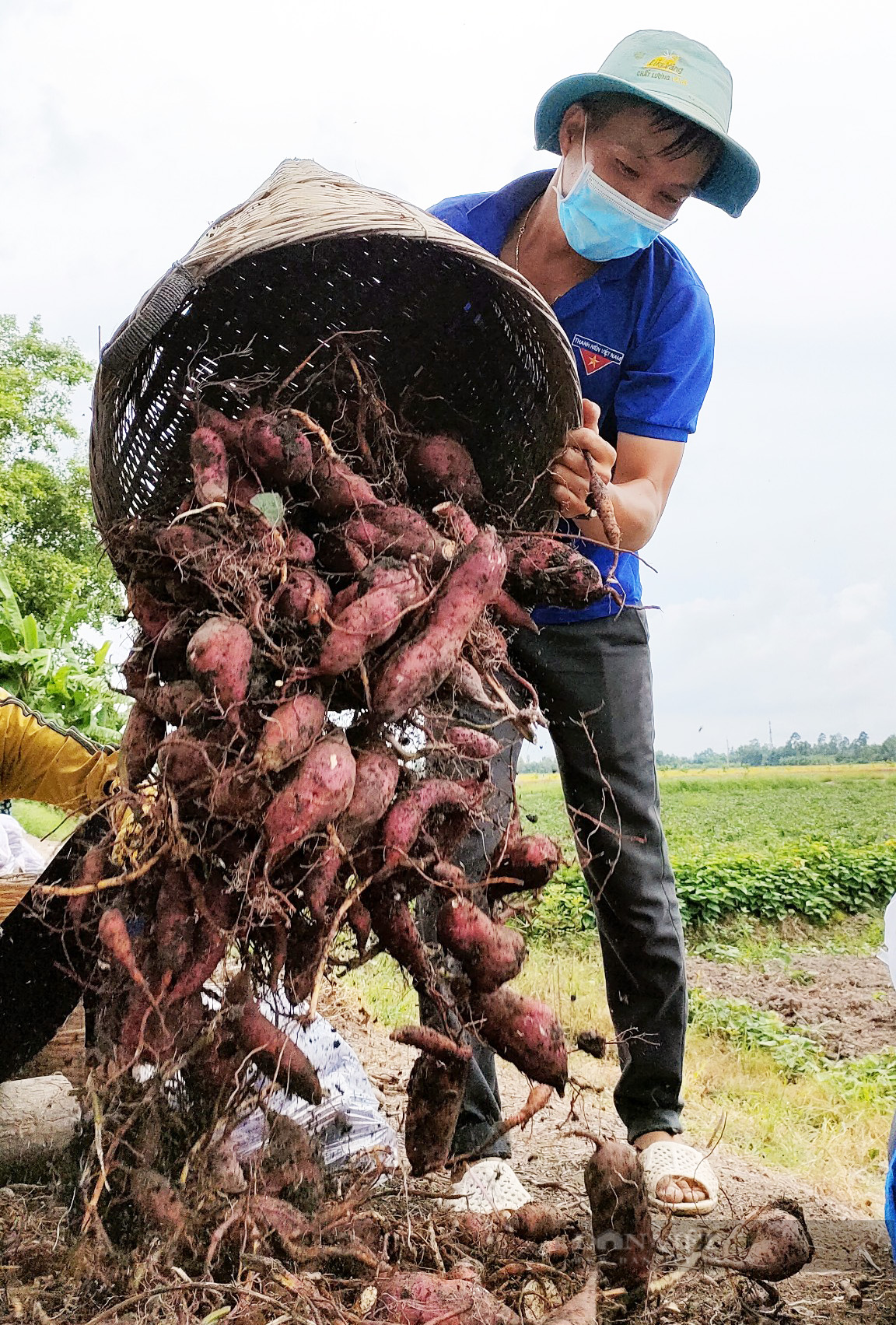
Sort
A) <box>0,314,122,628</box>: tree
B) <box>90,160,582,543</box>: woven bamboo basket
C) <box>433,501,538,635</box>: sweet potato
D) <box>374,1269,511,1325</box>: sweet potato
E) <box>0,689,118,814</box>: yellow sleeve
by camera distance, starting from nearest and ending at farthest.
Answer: <box>374,1269,511,1325</box>: sweet potato < <box>433,501,538,635</box>: sweet potato < <box>90,160,582,543</box>: woven bamboo basket < <box>0,689,118,814</box>: yellow sleeve < <box>0,314,122,628</box>: tree

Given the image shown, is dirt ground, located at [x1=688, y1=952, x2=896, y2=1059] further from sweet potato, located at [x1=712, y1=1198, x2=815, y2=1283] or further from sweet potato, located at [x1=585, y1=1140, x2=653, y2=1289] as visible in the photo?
sweet potato, located at [x1=585, y1=1140, x2=653, y2=1289]

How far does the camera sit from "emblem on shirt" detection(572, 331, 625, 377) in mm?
2102

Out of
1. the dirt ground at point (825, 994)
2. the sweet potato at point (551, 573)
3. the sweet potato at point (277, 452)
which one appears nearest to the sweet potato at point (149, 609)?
the sweet potato at point (277, 452)

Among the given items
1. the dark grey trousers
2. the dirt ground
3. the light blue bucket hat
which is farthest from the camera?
the dirt ground

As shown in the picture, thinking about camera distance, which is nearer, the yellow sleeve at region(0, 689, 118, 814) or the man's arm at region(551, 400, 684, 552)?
the man's arm at region(551, 400, 684, 552)

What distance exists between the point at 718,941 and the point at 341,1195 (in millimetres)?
7447

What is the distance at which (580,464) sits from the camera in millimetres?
1779

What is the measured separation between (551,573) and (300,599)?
53 cm

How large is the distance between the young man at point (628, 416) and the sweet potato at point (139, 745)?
0.89m

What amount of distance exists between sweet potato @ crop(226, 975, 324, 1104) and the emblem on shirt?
146cm

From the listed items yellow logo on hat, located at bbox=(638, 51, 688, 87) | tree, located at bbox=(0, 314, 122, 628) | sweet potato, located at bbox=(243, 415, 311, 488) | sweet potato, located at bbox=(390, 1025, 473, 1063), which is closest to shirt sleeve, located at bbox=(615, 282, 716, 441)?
yellow logo on hat, located at bbox=(638, 51, 688, 87)

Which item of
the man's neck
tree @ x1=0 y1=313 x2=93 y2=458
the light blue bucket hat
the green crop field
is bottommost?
the green crop field

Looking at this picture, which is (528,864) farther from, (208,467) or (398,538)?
(208,467)

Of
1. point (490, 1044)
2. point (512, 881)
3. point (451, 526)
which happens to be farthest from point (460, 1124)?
point (451, 526)
